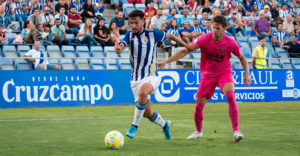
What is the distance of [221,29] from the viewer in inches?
309

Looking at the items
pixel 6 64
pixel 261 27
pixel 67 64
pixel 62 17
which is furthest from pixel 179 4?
pixel 6 64

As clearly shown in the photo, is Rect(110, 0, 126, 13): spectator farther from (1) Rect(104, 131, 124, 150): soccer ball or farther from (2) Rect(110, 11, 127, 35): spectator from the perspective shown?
(1) Rect(104, 131, 124, 150): soccer ball

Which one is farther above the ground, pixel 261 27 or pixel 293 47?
pixel 261 27

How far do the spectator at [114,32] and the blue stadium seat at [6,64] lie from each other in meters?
4.49

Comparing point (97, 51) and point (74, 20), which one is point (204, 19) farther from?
point (74, 20)

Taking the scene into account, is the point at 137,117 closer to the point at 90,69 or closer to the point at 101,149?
the point at 101,149

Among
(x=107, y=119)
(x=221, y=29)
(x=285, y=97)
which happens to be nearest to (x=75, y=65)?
(x=107, y=119)

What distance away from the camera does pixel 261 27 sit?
2322 cm

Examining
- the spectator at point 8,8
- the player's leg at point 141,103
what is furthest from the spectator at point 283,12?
the player's leg at point 141,103

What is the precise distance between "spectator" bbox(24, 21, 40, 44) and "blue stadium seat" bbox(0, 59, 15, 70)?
163 centimetres

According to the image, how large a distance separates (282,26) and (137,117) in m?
17.5

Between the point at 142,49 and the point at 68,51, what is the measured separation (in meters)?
9.88

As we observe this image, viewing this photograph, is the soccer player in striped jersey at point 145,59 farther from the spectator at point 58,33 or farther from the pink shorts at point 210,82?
the spectator at point 58,33

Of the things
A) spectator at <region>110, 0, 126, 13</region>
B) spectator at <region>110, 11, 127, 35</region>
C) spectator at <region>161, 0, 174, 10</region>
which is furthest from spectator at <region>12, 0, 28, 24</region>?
spectator at <region>161, 0, 174, 10</region>
